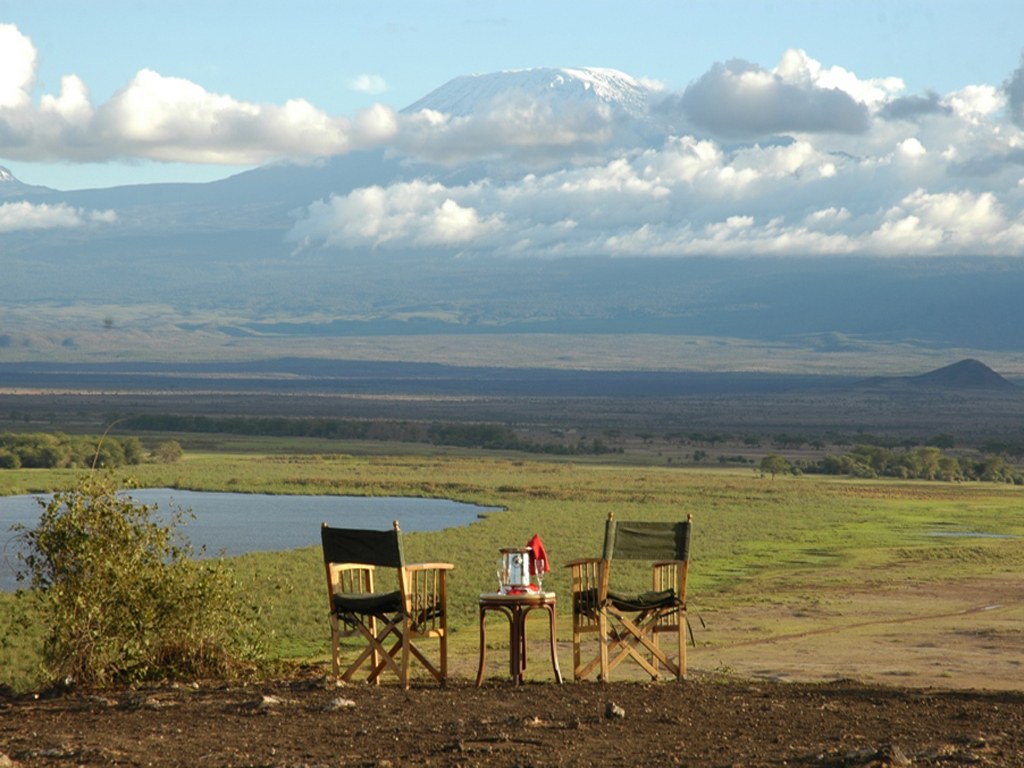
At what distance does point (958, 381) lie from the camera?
153125 mm

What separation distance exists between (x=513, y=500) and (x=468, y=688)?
31818 mm

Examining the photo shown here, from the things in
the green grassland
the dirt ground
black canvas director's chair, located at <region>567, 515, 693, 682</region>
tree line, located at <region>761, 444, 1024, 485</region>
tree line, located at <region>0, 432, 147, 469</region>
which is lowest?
tree line, located at <region>761, 444, 1024, 485</region>

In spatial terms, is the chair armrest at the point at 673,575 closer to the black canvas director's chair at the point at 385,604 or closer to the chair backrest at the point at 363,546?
the black canvas director's chair at the point at 385,604

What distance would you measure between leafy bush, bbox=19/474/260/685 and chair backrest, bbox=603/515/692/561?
2.88 metres

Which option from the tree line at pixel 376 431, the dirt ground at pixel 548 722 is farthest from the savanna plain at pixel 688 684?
the tree line at pixel 376 431

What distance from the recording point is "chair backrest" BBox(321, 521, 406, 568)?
1166cm

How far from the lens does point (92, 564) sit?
12.1 meters

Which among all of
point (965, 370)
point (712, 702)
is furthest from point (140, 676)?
point (965, 370)

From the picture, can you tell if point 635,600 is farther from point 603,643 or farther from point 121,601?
point 121,601

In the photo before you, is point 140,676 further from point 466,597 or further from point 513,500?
point 513,500

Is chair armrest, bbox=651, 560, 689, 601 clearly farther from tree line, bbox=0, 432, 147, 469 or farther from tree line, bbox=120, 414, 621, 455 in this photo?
tree line, bbox=120, 414, 621, 455

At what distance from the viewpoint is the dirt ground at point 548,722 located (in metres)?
9.17

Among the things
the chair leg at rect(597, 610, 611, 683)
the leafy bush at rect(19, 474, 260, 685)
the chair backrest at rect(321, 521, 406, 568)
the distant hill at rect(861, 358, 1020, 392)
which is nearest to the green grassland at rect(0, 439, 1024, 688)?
the leafy bush at rect(19, 474, 260, 685)

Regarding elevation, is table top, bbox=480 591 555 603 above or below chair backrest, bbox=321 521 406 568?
below
